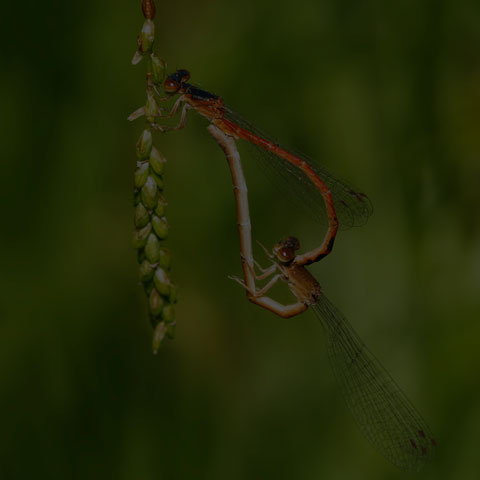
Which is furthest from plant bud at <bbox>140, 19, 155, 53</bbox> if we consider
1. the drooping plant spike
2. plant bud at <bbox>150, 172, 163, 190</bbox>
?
plant bud at <bbox>150, 172, 163, 190</bbox>

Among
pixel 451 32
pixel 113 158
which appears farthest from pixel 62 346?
pixel 451 32

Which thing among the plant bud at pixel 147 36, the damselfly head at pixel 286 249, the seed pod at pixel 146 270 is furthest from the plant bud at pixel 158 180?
the damselfly head at pixel 286 249

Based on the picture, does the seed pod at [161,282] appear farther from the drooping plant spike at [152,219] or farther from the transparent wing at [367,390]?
the transparent wing at [367,390]

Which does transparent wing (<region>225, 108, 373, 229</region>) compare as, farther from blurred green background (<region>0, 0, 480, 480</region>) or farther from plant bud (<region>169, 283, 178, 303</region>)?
plant bud (<region>169, 283, 178, 303</region>)

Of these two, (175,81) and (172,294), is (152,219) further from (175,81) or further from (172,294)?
(175,81)

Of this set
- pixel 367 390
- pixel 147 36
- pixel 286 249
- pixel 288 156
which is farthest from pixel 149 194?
pixel 367 390
